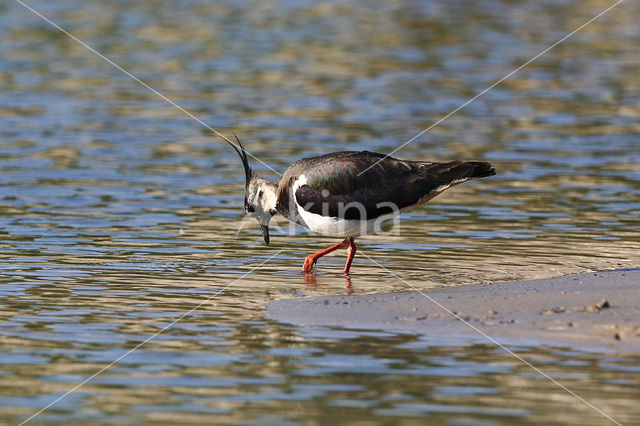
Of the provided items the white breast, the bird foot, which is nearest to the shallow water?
the bird foot

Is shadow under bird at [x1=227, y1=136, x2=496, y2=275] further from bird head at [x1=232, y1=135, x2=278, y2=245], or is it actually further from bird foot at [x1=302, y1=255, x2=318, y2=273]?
bird head at [x1=232, y1=135, x2=278, y2=245]

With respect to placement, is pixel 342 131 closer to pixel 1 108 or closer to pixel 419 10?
pixel 1 108

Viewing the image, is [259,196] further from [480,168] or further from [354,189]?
[480,168]

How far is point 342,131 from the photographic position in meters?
19.9

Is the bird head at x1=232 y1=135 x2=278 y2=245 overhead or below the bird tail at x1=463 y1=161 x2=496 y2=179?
below

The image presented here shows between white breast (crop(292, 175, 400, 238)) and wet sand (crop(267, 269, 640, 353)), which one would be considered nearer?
wet sand (crop(267, 269, 640, 353))

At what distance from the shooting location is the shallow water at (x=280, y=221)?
7.75 m

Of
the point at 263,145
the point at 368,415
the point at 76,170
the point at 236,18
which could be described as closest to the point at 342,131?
the point at 263,145

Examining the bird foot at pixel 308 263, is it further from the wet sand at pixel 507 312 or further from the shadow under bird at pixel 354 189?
the wet sand at pixel 507 312

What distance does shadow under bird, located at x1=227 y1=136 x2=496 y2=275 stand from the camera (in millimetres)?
11539

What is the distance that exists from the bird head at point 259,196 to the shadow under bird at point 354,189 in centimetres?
12

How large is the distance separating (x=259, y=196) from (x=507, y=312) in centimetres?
362

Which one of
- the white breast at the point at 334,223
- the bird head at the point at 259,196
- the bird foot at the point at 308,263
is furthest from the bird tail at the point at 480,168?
the bird head at the point at 259,196

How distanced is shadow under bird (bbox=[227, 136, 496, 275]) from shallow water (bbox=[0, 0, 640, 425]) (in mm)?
525
